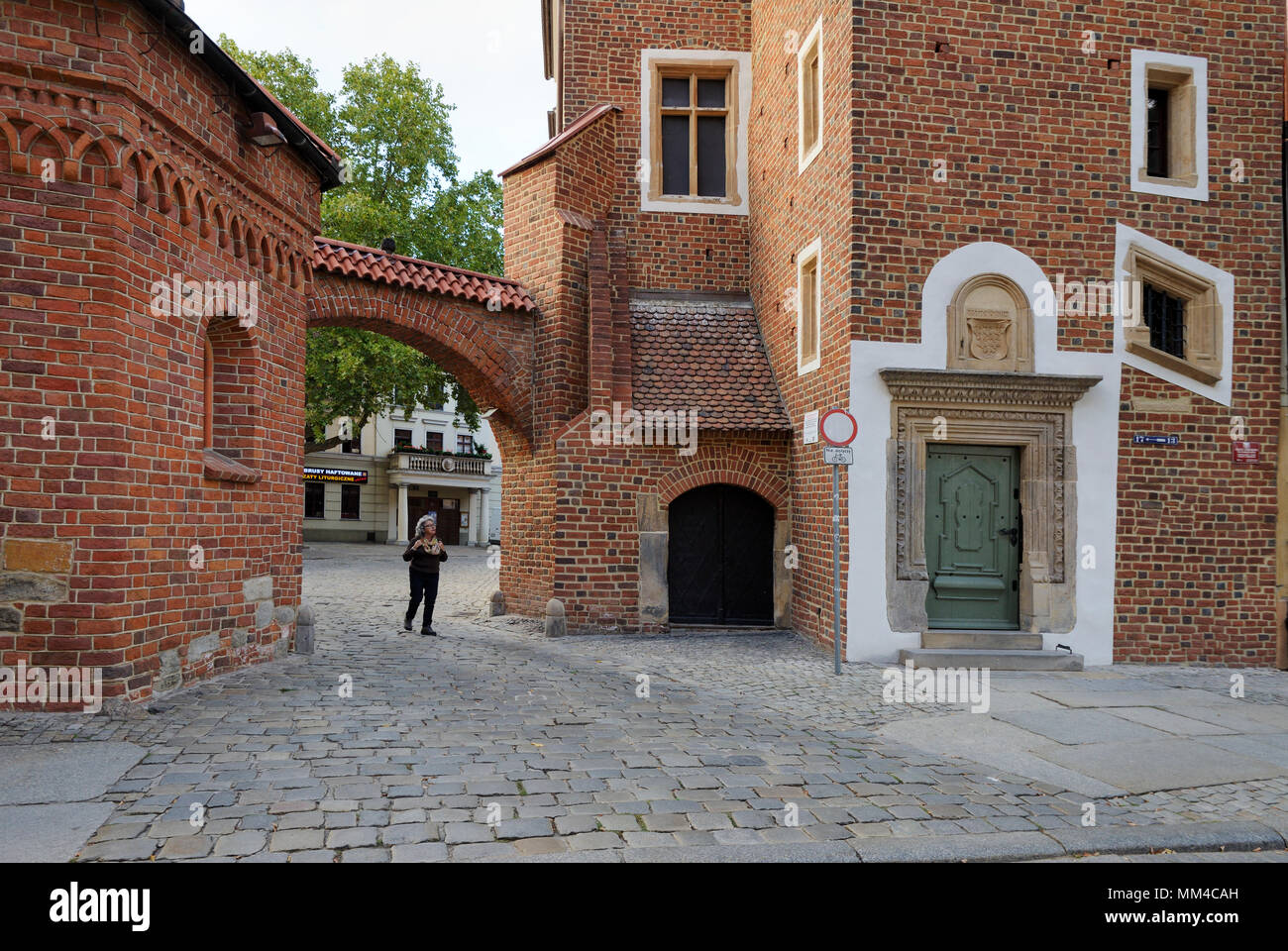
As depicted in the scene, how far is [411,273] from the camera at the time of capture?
1201 centimetres

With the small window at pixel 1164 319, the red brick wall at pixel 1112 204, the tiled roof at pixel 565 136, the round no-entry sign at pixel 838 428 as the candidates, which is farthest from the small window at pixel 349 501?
the small window at pixel 1164 319

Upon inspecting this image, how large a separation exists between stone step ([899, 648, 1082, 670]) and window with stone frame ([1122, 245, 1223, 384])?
3.72 m

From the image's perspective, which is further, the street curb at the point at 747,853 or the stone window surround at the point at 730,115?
the stone window surround at the point at 730,115

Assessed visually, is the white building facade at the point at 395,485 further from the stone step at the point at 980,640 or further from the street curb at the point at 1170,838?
the street curb at the point at 1170,838

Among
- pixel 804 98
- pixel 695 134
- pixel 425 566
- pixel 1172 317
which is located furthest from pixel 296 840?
pixel 695 134

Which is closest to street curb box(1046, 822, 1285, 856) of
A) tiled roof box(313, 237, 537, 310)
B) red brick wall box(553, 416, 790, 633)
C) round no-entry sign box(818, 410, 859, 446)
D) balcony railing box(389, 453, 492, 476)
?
round no-entry sign box(818, 410, 859, 446)

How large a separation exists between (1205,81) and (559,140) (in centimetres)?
830

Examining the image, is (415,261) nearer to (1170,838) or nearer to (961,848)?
(961,848)

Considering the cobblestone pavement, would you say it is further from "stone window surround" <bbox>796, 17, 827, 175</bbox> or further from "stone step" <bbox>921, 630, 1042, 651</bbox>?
"stone window surround" <bbox>796, 17, 827, 175</bbox>

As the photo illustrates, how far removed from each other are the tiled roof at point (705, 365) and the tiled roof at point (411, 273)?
193 centimetres

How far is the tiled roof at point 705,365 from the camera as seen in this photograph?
12086 mm

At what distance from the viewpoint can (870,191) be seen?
381 inches

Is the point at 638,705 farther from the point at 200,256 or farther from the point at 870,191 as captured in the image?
the point at 870,191

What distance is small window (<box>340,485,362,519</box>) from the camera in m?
41.4
